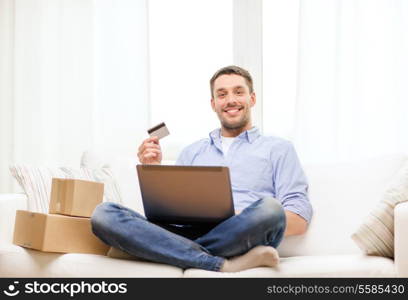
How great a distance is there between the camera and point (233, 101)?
2738 millimetres

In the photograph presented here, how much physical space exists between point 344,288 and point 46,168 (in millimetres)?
1356

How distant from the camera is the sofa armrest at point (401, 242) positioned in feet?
6.57

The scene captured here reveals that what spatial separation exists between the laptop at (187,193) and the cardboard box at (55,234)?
25 centimetres

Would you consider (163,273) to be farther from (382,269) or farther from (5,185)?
(5,185)

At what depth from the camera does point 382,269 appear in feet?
6.76

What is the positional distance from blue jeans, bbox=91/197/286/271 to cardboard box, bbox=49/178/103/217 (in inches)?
6.5

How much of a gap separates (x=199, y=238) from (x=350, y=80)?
1.82 m

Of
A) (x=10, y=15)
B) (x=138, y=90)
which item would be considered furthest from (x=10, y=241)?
(x=10, y=15)

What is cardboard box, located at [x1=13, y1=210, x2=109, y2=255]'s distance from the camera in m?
2.21

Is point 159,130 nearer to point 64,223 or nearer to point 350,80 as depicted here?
point 64,223

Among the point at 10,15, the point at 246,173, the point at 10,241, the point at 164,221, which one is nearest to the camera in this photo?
the point at 164,221

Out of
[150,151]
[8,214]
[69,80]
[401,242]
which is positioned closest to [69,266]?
[8,214]

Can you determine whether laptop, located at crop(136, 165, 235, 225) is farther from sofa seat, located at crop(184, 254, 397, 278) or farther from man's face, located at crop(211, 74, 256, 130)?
man's face, located at crop(211, 74, 256, 130)

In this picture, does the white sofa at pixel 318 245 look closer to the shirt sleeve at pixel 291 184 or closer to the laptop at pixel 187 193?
the shirt sleeve at pixel 291 184
